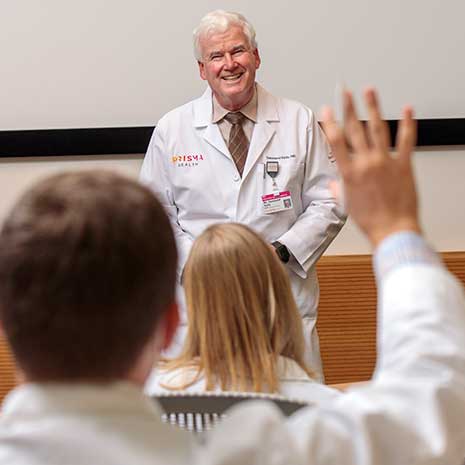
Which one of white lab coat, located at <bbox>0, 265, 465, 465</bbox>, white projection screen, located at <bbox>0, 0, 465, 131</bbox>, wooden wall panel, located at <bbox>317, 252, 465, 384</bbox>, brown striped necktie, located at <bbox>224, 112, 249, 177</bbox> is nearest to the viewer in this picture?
white lab coat, located at <bbox>0, 265, 465, 465</bbox>

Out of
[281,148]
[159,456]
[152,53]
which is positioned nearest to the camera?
[159,456]

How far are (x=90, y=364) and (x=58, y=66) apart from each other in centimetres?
368

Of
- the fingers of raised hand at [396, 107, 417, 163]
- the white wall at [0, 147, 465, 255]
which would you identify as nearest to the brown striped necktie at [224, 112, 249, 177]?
the white wall at [0, 147, 465, 255]

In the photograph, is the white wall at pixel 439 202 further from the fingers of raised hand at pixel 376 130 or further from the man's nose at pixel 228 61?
the fingers of raised hand at pixel 376 130

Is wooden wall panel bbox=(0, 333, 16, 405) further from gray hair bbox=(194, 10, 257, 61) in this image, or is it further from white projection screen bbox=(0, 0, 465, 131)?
gray hair bbox=(194, 10, 257, 61)

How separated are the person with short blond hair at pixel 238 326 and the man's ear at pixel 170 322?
0.89 metres

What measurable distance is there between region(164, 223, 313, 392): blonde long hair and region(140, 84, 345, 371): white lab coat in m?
1.31

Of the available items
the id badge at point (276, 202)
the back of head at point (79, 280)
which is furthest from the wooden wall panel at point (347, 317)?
the back of head at point (79, 280)

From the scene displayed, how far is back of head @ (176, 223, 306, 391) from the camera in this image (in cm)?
190

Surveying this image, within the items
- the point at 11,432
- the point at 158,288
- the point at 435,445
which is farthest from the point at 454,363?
the point at 11,432

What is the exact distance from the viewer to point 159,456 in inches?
32.3

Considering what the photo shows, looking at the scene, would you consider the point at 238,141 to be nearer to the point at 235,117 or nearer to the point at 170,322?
the point at 235,117

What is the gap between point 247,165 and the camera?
11.5ft

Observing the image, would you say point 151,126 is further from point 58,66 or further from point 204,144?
point 204,144
